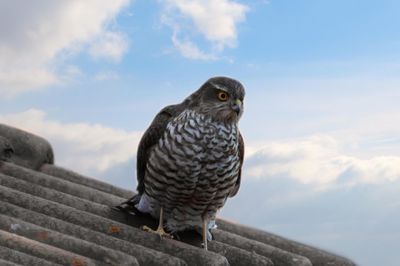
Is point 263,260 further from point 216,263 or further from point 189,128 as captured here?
point 189,128

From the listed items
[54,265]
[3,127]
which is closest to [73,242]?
[54,265]

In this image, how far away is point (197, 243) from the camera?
19.0ft

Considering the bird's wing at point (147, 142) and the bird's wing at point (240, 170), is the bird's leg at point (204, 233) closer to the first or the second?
the bird's wing at point (240, 170)

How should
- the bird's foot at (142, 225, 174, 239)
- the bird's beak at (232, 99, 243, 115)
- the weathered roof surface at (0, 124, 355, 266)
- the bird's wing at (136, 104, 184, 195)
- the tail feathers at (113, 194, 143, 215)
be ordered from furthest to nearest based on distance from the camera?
the tail feathers at (113, 194, 143, 215), the bird's wing at (136, 104, 184, 195), the bird's beak at (232, 99, 243, 115), the bird's foot at (142, 225, 174, 239), the weathered roof surface at (0, 124, 355, 266)

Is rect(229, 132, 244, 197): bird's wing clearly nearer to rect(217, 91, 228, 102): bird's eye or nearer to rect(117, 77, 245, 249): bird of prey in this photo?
rect(117, 77, 245, 249): bird of prey

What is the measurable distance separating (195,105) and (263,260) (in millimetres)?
1232

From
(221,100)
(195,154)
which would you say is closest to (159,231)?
(195,154)

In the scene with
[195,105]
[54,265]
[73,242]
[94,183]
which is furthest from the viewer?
[94,183]

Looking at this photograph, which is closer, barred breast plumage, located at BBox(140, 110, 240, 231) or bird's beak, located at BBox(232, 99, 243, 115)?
barred breast plumage, located at BBox(140, 110, 240, 231)

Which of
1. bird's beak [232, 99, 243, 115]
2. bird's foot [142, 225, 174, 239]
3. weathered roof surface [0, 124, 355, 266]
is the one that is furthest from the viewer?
bird's beak [232, 99, 243, 115]

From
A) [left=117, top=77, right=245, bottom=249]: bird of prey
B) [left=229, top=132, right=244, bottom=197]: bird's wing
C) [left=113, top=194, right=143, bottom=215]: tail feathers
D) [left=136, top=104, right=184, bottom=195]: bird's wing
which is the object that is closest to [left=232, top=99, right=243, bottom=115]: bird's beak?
[left=117, top=77, right=245, bottom=249]: bird of prey

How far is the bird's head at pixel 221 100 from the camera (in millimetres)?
5371

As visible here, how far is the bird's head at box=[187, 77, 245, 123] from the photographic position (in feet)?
17.6

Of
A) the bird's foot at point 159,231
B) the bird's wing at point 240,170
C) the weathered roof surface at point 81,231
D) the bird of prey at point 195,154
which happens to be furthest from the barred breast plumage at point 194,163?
the weathered roof surface at point 81,231
